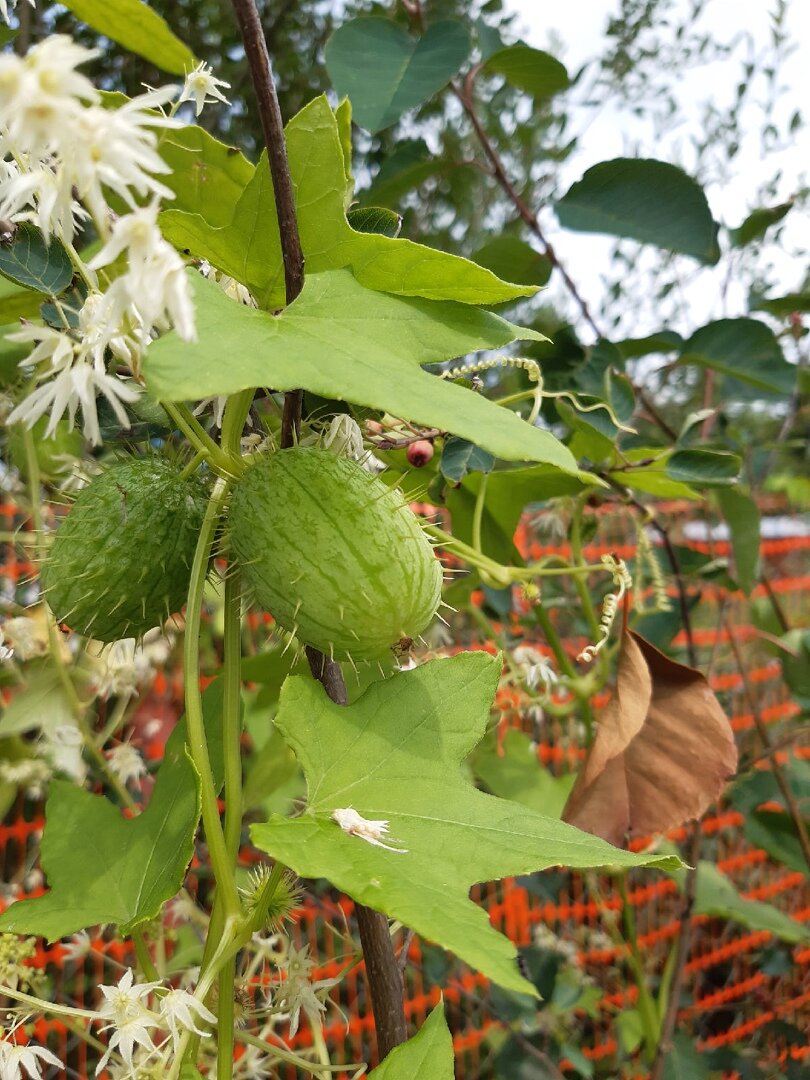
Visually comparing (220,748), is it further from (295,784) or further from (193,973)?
(295,784)

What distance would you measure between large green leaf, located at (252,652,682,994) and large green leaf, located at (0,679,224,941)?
9 centimetres

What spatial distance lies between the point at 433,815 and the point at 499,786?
82 centimetres

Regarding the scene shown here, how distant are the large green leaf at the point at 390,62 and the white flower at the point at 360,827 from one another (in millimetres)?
702

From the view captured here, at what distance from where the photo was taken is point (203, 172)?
63cm

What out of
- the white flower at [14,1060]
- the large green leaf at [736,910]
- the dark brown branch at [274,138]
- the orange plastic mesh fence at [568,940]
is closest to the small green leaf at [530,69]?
the dark brown branch at [274,138]

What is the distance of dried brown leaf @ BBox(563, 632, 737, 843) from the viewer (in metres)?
0.84

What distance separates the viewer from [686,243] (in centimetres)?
105

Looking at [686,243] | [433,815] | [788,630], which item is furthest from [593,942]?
[433,815]

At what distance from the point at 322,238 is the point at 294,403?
11 centimetres

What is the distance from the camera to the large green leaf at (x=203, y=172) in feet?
2.03

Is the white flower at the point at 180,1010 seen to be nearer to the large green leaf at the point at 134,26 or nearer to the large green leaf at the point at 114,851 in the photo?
the large green leaf at the point at 114,851

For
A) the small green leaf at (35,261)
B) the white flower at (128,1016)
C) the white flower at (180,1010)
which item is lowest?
the white flower at (128,1016)

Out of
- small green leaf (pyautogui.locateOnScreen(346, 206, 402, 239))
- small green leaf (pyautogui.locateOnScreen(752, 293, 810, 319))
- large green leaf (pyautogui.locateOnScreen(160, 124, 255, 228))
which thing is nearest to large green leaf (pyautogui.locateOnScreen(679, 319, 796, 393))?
small green leaf (pyautogui.locateOnScreen(752, 293, 810, 319))

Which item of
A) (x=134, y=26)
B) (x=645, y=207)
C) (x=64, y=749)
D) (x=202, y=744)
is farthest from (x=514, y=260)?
(x=64, y=749)
